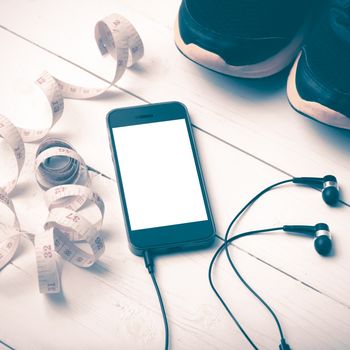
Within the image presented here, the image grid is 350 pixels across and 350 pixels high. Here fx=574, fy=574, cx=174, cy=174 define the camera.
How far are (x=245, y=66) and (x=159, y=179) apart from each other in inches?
9.8

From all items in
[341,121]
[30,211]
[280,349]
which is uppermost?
[341,121]

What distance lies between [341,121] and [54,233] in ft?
1.64

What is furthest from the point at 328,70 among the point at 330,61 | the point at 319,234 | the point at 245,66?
the point at 319,234

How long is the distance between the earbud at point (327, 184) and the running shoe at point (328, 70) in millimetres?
93

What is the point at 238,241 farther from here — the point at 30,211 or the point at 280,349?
the point at 30,211

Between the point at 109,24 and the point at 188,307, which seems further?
the point at 109,24

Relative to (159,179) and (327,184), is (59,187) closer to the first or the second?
(159,179)

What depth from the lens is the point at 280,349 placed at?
0.87m

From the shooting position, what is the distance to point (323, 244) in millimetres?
919

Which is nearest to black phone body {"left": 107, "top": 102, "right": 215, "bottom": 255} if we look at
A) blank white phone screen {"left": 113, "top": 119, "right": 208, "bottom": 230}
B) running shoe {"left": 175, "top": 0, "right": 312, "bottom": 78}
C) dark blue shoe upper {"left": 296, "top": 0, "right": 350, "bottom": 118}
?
blank white phone screen {"left": 113, "top": 119, "right": 208, "bottom": 230}

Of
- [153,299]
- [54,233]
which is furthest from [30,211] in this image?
[153,299]

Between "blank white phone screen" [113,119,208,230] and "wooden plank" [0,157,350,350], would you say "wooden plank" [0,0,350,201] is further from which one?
"wooden plank" [0,157,350,350]

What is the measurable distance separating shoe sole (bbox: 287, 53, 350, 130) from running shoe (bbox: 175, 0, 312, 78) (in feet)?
0.23

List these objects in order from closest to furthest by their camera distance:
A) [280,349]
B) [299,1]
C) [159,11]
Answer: [280,349] → [299,1] → [159,11]
